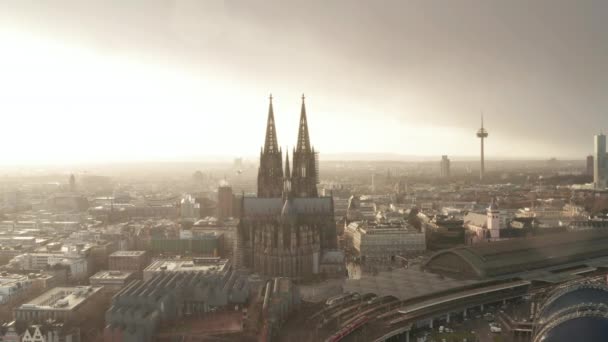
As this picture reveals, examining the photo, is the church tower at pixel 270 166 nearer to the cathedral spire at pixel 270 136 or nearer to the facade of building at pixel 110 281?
the cathedral spire at pixel 270 136

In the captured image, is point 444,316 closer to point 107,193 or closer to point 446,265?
point 446,265

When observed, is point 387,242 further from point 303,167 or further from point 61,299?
point 61,299

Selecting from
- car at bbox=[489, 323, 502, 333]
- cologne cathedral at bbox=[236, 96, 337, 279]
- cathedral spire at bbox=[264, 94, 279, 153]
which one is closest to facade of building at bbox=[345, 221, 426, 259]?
cologne cathedral at bbox=[236, 96, 337, 279]

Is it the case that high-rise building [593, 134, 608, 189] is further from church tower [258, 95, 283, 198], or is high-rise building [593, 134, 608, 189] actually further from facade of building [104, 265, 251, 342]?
facade of building [104, 265, 251, 342]

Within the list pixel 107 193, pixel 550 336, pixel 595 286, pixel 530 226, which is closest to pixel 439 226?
pixel 530 226

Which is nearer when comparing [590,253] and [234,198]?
[590,253]

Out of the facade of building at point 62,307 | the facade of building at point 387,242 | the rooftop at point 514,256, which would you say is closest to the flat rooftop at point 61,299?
the facade of building at point 62,307

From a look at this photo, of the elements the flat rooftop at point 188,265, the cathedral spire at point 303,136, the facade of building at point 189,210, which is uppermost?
the cathedral spire at point 303,136
